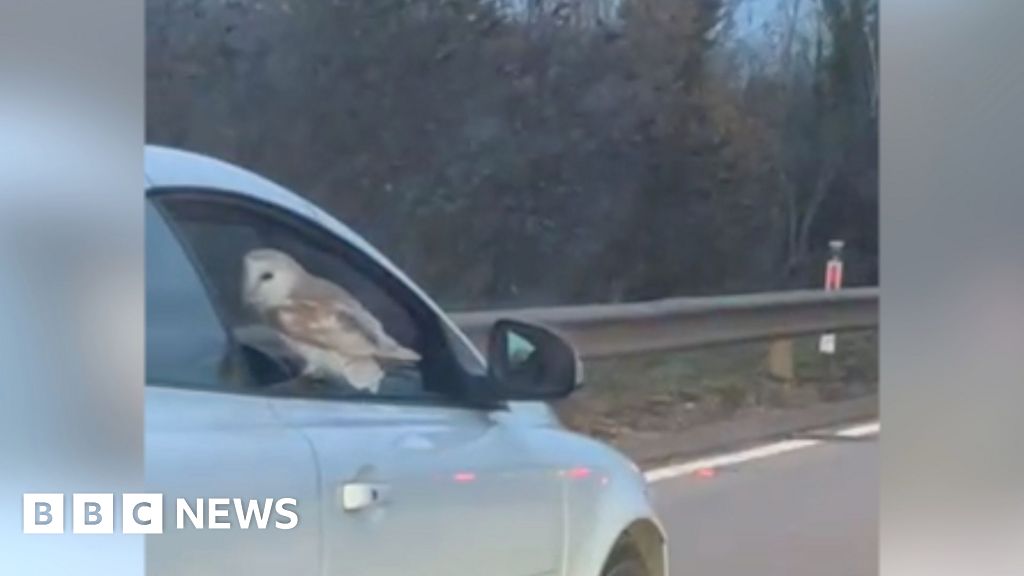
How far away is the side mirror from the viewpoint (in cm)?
267

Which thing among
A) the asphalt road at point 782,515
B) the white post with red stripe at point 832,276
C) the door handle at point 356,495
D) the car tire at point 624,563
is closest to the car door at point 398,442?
the door handle at point 356,495

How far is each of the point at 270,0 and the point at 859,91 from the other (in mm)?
1130

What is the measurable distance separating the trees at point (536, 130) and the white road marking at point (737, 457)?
1.02ft

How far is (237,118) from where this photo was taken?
8.39 ft

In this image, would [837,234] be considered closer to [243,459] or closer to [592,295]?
[592,295]

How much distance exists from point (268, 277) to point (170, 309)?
177mm

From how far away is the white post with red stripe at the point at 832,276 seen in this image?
280 cm

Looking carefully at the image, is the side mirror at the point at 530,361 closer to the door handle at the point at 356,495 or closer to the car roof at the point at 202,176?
the door handle at the point at 356,495

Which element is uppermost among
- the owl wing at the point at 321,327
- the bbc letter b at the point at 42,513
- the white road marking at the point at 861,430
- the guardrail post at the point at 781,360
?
the owl wing at the point at 321,327

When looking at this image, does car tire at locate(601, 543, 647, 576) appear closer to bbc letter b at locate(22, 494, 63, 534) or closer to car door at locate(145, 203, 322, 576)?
car door at locate(145, 203, 322, 576)

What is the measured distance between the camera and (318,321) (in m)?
2.61

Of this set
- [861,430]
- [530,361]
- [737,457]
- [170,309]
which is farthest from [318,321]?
[861,430]

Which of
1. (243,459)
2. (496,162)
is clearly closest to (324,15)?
(496,162)

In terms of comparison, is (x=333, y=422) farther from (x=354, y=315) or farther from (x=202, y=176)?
(x=202, y=176)
